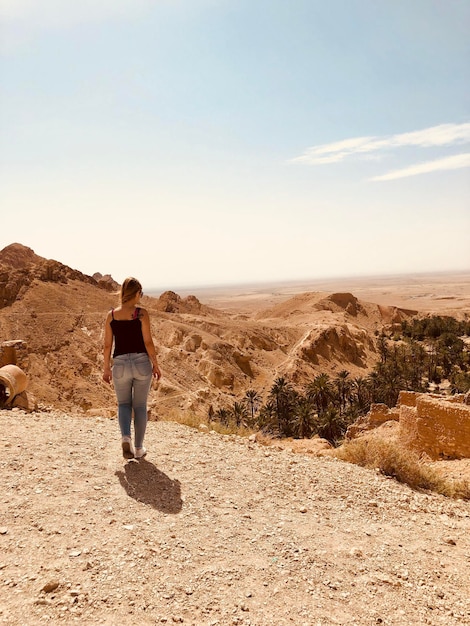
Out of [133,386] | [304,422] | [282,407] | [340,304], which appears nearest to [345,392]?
[282,407]

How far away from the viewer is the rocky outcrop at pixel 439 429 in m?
10.2

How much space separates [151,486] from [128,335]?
1.63 m

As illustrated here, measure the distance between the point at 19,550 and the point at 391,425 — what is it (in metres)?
15.0

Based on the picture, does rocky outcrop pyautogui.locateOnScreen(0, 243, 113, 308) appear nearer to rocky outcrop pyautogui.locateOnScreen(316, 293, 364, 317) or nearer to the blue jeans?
the blue jeans

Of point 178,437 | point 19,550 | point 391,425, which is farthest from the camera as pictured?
point 391,425

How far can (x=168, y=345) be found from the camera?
1599 inches

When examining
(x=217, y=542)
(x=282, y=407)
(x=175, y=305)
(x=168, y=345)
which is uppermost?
(x=217, y=542)

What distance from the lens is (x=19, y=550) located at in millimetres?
3051

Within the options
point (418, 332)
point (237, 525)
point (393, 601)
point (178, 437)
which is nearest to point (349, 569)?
point (393, 601)

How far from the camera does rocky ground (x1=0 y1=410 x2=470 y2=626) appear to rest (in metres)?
2.63

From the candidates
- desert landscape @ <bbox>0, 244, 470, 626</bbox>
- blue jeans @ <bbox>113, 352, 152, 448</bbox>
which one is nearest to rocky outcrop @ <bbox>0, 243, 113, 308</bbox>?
desert landscape @ <bbox>0, 244, 470, 626</bbox>

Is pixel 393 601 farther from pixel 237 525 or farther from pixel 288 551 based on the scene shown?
pixel 237 525

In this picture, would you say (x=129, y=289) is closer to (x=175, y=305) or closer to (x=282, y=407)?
(x=282, y=407)

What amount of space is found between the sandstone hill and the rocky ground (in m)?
15.3
